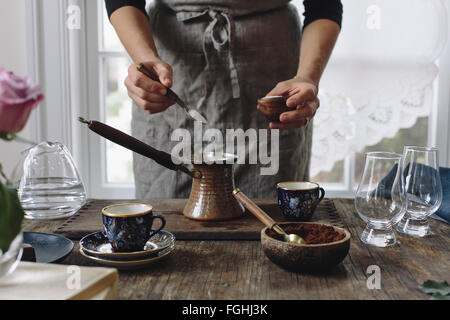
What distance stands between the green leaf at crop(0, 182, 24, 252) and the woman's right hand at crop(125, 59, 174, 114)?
641 mm

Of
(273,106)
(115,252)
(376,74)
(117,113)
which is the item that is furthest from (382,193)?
(117,113)

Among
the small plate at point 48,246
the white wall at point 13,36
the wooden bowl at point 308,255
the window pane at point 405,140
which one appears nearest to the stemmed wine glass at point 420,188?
the wooden bowl at point 308,255

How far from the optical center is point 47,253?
2.71 feet

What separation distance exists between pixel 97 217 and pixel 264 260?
0.44 meters

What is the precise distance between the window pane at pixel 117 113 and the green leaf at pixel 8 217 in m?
1.56

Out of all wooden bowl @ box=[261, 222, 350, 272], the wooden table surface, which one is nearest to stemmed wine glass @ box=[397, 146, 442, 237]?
the wooden table surface

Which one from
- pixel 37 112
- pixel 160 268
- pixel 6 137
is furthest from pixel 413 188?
pixel 37 112

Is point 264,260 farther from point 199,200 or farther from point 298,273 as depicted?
point 199,200

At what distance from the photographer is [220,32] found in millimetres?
1447

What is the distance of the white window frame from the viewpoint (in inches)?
75.8

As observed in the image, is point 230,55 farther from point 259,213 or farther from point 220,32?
point 259,213

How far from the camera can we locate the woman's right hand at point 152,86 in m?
1.17

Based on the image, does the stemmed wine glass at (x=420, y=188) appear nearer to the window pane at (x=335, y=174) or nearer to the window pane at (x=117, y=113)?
the window pane at (x=335, y=174)

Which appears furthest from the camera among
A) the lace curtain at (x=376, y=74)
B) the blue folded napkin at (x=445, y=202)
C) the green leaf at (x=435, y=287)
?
the lace curtain at (x=376, y=74)
